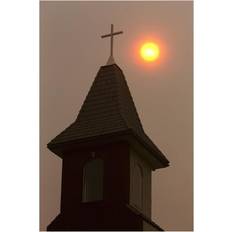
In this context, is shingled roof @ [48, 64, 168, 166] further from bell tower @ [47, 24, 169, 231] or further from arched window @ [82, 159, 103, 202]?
arched window @ [82, 159, 103, 202]

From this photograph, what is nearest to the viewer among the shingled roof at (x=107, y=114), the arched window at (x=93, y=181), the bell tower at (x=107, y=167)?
the bell tower at (x=107, y=167)

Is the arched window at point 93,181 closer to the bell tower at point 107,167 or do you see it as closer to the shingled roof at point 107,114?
the bell tower at point 107,167

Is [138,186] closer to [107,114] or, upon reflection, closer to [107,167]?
[107,167]

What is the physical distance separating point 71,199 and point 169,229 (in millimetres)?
2482

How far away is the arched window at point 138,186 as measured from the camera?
1670 cm

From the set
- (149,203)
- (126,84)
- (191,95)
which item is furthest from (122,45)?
(149,203)

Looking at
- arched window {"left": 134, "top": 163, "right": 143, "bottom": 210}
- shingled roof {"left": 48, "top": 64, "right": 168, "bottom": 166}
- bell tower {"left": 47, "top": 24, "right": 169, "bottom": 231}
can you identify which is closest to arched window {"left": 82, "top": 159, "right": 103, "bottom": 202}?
bell tower {"left": 47, "top": 24, "right": 169, "bottom": 231}

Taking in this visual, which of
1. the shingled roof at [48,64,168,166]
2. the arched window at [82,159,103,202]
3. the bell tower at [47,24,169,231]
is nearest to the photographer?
the bell tower at [47,24,169,231]

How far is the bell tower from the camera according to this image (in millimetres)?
16203

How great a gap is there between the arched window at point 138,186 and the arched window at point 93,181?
32.0 inches

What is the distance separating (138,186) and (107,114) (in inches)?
75.6

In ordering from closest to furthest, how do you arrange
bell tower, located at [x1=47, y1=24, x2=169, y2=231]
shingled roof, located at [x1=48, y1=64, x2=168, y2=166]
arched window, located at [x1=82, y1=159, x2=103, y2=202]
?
bell tower, located at [x1=47, y1=24, x2=169, y2=231], arched window, located at [x1=82, y1=159, x2=103, y2=202], shingled roof, located at [x1=48, y1=64, x2=168, y2=166]

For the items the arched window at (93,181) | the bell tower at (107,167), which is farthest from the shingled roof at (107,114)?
the arched window at (93,181)

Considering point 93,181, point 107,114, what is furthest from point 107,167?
point 107,114
